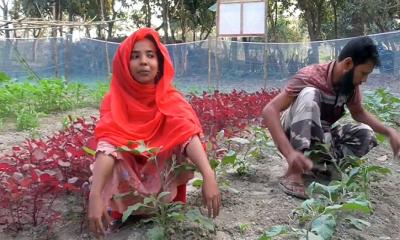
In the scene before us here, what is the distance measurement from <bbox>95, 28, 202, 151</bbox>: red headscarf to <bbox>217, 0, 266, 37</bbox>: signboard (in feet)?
22.3

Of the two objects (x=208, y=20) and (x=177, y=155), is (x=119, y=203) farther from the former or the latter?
(x=208, y=20)

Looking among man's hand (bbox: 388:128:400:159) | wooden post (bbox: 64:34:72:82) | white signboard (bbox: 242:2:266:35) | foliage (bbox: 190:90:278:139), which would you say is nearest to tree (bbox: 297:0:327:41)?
white signboard (bbox: 242:2:266:35)

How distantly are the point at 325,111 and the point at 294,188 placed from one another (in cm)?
51

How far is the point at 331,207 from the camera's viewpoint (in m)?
1.82

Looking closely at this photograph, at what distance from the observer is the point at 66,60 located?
34.8ft

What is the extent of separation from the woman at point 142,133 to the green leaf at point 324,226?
1.29 ft

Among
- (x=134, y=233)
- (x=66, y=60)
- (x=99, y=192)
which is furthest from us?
(x=66, y=60)

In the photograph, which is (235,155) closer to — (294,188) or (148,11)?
(294,188)

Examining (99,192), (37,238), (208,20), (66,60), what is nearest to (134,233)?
(99,192)

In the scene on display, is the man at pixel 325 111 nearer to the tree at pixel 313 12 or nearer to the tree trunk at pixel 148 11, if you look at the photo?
the tree at pixel 313 12

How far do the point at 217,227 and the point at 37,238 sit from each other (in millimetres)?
861

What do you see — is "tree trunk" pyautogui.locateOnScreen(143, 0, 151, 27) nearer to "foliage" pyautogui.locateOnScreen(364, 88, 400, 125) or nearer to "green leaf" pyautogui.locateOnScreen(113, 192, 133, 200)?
"foliage" pyautogui.locateOnScreen(364, 88, 400, 125)

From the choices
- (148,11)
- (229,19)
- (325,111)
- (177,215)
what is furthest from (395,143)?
(148,11)

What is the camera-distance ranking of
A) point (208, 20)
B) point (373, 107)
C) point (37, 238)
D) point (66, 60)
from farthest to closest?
point (208, 20), point (66, 60), point (373, 107), point (37, 238)
